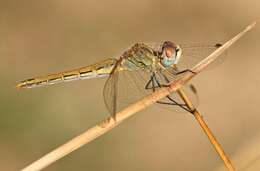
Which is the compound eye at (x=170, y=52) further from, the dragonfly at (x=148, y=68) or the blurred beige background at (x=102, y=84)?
the blurred beige background at (x=102, y=84)

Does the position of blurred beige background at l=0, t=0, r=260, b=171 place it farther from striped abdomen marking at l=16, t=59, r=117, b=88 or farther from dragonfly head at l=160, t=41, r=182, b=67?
dragonfly head at l=160, t=41, r=182, b=67

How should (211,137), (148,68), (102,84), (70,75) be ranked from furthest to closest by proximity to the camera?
(102,84), (70,75), (148,68), (211,137)

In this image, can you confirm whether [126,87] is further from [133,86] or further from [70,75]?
[70,75]

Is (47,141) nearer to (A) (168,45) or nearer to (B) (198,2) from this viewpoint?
(A) (168,45)

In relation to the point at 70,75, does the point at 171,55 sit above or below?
below

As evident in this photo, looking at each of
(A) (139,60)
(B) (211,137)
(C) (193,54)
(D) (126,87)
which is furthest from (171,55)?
(B) (211,137)

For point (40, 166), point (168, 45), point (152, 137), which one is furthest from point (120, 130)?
point (40, 166)

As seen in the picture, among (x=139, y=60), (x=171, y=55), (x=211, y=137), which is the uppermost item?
(x=139, y=60)
